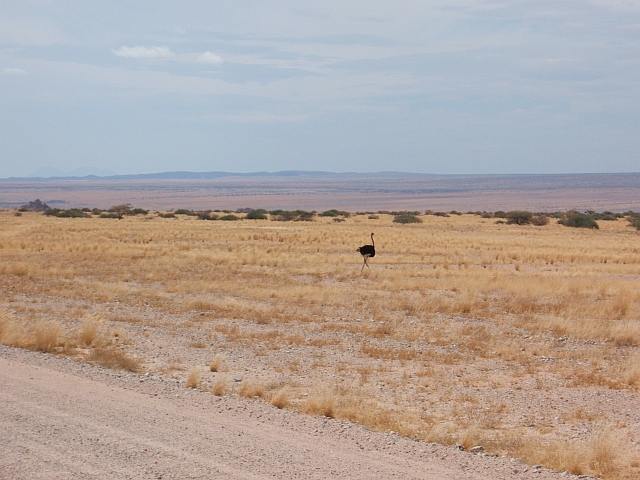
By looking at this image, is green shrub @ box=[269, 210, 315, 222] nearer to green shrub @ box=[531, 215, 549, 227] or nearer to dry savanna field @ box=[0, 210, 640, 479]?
green shrub @ box=[531, 215, 549, 227]

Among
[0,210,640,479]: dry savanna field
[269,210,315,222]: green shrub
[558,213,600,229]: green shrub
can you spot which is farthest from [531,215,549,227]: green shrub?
[0,210,640,479]: dry savanna field

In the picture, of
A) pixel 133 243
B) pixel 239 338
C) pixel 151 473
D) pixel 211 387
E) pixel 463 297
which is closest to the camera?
pixel 151 473

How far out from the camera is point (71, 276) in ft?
77.6

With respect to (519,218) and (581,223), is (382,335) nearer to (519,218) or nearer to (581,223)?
(581,223)

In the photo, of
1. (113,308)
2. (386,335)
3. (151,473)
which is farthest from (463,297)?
(151,473)

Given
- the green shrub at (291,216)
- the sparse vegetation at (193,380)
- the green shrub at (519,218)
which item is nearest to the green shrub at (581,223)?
the green shrub at (519,218)

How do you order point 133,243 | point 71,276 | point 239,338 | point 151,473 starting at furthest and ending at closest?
point 133,243 → point 71,276 → point 239,338 → point 151,473

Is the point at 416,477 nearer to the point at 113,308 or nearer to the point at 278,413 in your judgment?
the point at 278,413

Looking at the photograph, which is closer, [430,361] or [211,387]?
[211,387]

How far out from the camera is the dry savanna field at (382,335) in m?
8.62

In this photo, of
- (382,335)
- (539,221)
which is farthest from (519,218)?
(382,335)

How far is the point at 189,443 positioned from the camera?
6746 millimetres

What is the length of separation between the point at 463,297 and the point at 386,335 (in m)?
5.93

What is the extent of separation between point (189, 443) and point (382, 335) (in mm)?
8167
